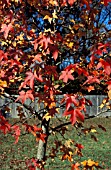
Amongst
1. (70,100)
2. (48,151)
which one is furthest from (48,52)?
(48,151)

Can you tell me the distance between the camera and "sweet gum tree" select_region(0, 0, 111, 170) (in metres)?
2.35

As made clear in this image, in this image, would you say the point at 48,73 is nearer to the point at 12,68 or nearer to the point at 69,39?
the point at 12,68

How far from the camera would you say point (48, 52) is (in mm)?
2408

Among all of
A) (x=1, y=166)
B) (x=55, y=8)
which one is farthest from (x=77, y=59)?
(x=1, y=166)

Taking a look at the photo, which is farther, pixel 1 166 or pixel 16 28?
pixel 1 166

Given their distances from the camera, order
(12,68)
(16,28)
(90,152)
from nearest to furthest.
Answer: (12,68) < (16,28) < (90,152)

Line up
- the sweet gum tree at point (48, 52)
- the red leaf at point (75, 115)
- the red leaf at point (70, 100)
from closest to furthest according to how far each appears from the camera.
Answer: the red leaf at point (75, 115) < the red leaf at point (70, 100) < the sweet gum tree at point (48, 52)

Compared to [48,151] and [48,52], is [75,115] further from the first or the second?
[48,151]

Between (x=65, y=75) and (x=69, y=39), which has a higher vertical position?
(x=69, y=39)

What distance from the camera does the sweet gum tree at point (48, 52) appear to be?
7.70 ft

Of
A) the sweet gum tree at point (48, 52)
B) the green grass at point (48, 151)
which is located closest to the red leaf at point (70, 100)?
the sweet gum tree at point (48, 52)

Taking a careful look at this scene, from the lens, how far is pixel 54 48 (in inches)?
92.8

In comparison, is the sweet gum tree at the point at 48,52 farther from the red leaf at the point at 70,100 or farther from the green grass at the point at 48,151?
the green grass at the point at 48,151

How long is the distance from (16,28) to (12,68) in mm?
449
